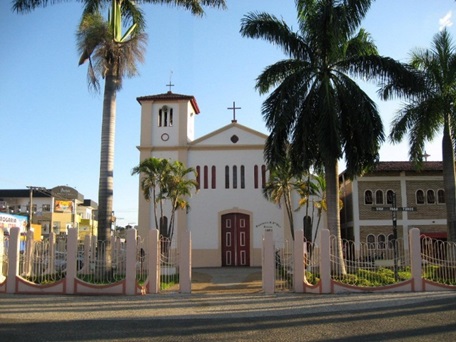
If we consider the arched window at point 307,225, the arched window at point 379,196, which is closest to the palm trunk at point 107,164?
the arched window at point 307,225

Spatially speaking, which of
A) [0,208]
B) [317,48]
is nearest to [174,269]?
[317,48]

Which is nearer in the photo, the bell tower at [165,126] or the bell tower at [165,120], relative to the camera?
the bell tower at [165,126]

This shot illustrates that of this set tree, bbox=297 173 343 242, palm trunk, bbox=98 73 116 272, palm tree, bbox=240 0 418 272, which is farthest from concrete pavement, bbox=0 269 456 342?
tree, bbox=297 173 343 242

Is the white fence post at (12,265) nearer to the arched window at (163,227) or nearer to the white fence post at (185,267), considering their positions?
the white fence post at (185,267)

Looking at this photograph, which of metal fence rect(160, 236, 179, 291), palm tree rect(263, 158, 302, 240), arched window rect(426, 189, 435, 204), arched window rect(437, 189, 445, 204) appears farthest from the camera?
arched window rect(426, 189, 435, 204)

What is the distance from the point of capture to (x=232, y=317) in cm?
989

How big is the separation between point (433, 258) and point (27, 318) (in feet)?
34.6

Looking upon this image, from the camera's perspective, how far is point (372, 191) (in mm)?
28734

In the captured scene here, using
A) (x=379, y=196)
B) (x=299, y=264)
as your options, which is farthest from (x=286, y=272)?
(x=379, y=196)

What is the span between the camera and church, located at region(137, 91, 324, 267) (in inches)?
1104

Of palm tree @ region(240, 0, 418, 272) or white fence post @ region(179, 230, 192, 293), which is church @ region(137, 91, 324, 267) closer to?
palm tree @ region(240, 0, 418, 272)

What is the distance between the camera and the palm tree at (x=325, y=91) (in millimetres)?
15805

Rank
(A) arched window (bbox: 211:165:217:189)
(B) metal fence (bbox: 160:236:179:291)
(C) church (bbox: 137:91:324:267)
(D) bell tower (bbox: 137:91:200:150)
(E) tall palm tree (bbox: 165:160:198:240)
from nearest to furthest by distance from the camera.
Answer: (B) metal fence (bbox: 160:236:179:291) < (E) tall palm tree (bbox: 165:160:198:240) < (C) church (bbox: 137:91:324:267) < (A) arched window (bbox: 211:165:217:189) < (D) bell tower (bbox: 137:91:200:150)

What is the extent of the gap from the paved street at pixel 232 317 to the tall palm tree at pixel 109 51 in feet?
14.2
